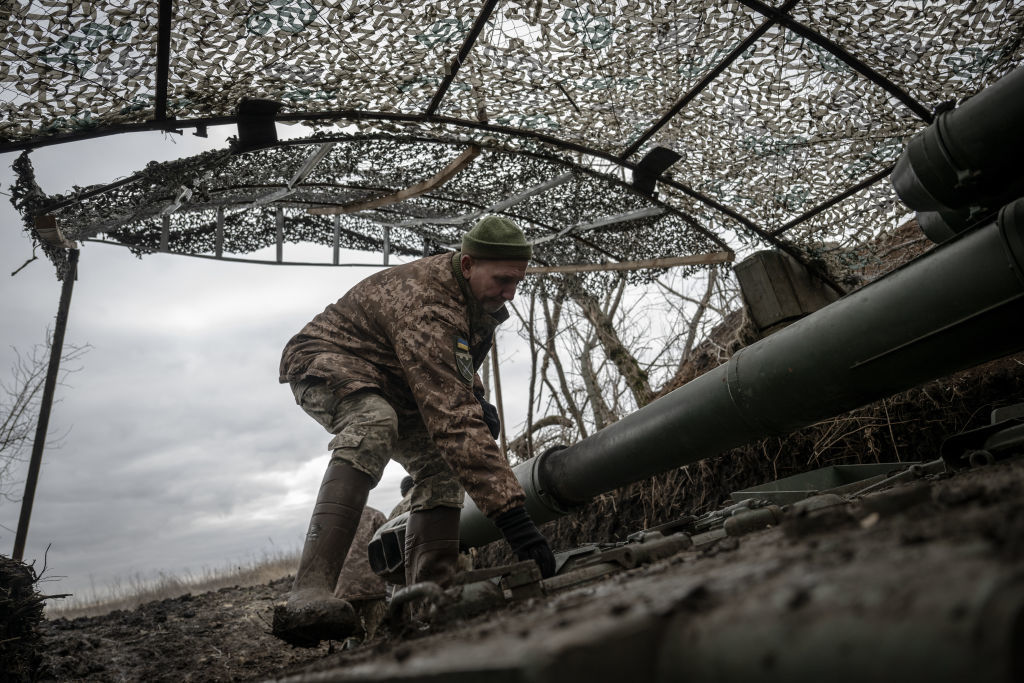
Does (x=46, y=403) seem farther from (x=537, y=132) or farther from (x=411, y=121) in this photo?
(x=537, y=132)

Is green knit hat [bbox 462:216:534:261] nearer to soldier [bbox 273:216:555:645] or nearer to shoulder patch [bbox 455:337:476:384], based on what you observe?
soldier [bbox 273:216:555:645]

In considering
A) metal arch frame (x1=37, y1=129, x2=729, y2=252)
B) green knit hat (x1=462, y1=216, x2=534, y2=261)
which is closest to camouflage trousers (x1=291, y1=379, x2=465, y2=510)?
green knit hat (x1=462, y1=216, x2=534, y2=261)

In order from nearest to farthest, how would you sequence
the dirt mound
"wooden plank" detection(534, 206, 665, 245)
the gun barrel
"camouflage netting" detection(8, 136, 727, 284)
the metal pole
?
the gun barrel → the dirt mound → "camouflage netting" detection(8, 136, 727, 284) → the metal pole → "wooden plank" detection(534, 206, 665, 245)

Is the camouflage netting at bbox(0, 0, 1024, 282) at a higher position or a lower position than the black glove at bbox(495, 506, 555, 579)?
higher

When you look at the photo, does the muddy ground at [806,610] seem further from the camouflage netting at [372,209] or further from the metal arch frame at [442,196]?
the camouflage netting at [372,209]

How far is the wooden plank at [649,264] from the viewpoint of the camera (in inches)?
222

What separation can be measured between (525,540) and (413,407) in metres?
1.11

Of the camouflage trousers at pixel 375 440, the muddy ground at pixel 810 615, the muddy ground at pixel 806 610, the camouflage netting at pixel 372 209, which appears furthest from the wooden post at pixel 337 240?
the muddy ground at pixel 806 610

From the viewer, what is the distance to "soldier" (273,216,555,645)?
2494 mm

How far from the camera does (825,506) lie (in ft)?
6.53

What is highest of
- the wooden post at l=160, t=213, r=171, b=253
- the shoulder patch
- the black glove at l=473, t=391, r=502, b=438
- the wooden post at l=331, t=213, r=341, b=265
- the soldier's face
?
the wooden post at l=160, t=213, r=171, b=253

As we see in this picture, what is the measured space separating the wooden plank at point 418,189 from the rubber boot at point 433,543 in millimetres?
2171

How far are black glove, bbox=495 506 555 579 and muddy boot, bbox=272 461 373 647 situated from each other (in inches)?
23.4

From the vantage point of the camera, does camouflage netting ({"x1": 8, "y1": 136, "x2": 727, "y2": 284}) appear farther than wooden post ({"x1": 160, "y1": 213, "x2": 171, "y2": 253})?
No
